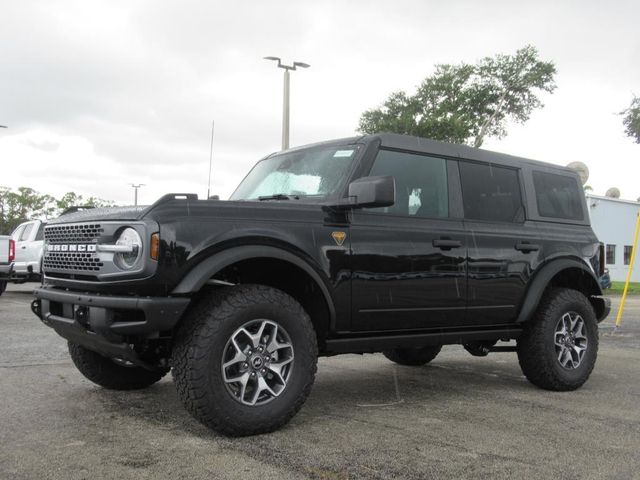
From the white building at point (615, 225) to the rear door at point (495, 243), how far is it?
112 ft

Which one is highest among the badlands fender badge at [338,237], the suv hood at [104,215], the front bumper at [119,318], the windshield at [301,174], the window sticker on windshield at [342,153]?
the window sticker on windshield at [342,153]

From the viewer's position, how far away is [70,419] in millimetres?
4207

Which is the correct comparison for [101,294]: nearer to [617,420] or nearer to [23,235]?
[617,420]

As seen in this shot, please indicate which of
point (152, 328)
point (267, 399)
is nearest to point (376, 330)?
point (267, 399)

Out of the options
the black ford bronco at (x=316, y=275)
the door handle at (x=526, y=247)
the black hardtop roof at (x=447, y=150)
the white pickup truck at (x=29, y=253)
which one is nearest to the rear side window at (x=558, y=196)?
the black ford bronco at (x=316, y=275)

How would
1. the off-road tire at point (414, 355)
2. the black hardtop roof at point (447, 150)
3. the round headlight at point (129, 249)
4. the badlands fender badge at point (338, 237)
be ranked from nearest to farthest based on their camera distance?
the round headlight at point (129, 249) → the badlands fender badge at point (338, 237) → the black hardtop roof at point (447, 150) → the off-road tire at point (414, 355)

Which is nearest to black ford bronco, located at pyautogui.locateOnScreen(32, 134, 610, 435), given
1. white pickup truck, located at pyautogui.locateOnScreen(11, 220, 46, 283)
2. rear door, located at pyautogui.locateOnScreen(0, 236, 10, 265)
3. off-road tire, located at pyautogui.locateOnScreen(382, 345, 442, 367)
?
off-road tire, located at pyautogui.locateOnScreen(382, 345, 442, 367)

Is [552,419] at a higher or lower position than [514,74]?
lower

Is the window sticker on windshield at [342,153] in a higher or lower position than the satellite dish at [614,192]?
lower

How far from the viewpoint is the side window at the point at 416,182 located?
4.86 meters

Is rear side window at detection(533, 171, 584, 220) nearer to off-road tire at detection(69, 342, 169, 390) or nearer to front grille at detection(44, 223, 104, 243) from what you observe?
off-road tire at detection(69, 342, 169, 390)

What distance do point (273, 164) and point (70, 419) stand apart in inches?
95.2

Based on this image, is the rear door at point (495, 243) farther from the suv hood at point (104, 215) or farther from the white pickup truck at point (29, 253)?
the white pickup truck at point (29, 253)

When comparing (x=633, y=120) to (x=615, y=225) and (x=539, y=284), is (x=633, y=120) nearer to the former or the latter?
(x=615, y=225)
